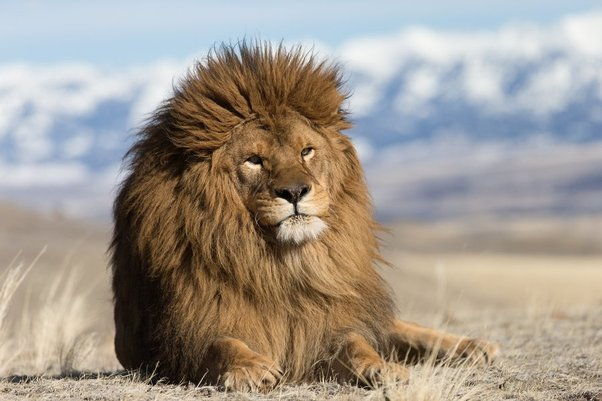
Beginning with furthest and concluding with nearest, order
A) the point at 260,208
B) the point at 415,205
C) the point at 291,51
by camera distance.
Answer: the point at 415,205
the point at 291,51
the point at 260,208

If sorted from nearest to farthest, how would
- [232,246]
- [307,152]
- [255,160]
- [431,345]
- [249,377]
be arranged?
[249,377] < [232,246] < [255,160] < [307,152] < [431,345]

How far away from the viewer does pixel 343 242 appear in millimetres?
5492

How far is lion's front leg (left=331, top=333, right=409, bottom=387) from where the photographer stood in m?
4.95

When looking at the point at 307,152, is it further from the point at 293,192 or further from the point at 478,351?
the point at 478,351

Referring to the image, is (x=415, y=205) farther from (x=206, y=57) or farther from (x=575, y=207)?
(x=206, y=57)

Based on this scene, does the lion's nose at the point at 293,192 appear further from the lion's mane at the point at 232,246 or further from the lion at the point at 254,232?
the lion's mane at the point at 232,246

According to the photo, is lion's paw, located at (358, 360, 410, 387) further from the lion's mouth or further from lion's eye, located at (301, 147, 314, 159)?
lion's eye, located at (301, 147, 314, 159)

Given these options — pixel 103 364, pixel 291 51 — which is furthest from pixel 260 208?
pixel 103 364

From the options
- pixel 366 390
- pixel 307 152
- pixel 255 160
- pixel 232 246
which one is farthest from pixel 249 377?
pixel 307 152

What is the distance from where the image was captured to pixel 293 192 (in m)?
5.09

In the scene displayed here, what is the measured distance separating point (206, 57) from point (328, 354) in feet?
5.16

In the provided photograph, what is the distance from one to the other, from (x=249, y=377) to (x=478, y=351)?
63.8 inches

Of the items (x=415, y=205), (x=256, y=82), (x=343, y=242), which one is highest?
(x=256, y=82)

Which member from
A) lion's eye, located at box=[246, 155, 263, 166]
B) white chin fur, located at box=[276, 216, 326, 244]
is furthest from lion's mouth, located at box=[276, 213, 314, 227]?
lion's eye, located at box=[246, 155, 263, 166]
